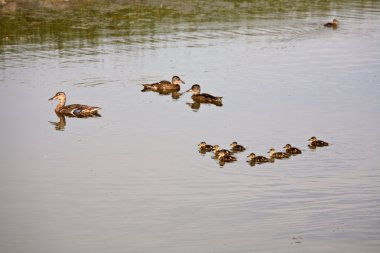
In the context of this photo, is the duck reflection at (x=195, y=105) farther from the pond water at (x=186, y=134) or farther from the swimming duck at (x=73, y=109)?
the swimming duck at (x=73, y=109)

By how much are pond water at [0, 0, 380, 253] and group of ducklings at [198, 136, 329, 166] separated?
17 cm

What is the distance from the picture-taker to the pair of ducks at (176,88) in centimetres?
2117

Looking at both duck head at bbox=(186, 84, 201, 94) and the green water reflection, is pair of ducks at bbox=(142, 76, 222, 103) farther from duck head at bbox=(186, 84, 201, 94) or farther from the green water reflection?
the green water reflection

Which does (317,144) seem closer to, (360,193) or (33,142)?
(360,193)

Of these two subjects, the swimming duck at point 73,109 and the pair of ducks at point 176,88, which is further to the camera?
the pair of ducks at point 176,88

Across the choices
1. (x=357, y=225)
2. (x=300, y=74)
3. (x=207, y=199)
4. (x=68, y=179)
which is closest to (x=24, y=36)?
(x=300, y=74)

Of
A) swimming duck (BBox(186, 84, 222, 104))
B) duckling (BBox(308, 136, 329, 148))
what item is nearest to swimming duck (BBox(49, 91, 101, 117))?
swimming duck (BBox(186, 84, 222, 104))


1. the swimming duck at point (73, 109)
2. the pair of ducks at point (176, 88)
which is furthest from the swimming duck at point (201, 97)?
the swimming duck at point (73, 109)

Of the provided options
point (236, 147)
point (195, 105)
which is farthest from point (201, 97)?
point (236, 147)

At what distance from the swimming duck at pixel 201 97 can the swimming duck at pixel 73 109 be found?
2870 millimetres

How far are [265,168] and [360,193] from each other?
2.20 metres

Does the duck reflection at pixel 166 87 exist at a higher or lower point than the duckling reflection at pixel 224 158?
lower

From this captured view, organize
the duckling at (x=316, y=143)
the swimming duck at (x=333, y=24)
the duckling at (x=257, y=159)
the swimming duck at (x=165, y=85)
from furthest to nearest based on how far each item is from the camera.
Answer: the swimming duck at (x=333, y=24), the swimming duck at (x=165, y=85), the duckling at (x=316, y=143), the duckling at (x=257, y=159)

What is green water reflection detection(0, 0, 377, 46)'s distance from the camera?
1181 inches
